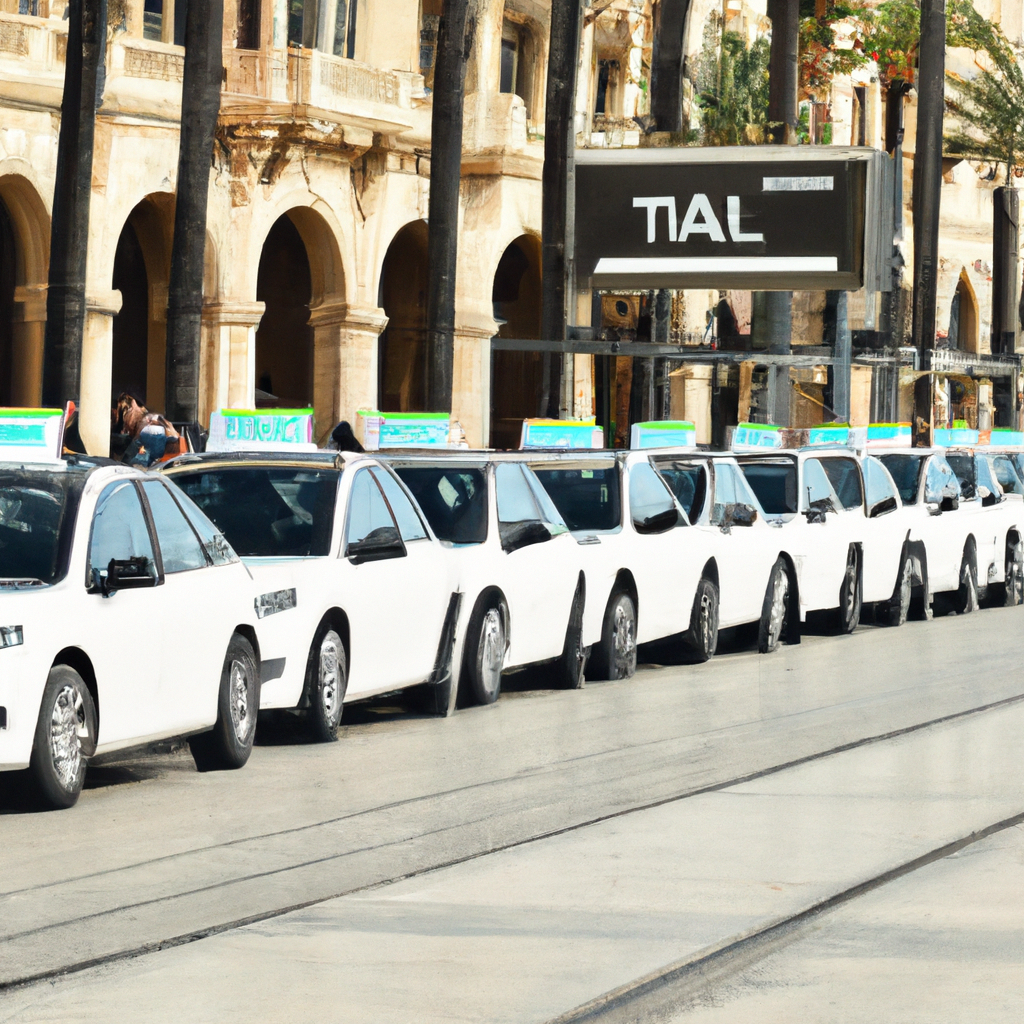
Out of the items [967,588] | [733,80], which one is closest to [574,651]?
[967,588]

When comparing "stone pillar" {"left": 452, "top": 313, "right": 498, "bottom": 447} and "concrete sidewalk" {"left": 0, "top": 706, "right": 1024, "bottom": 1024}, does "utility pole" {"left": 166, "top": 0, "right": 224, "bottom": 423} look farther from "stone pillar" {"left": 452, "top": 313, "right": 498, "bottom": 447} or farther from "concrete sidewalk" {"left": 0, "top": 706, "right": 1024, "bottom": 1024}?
"stone pillar" {"left": 452, "top": 313, "right": 498, "bottom": 447}

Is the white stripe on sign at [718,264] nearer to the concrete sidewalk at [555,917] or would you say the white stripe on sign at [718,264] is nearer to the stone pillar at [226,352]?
the stone pillar at [226,352]

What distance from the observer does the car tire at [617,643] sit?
15016mm

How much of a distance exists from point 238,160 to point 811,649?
16.4 meters

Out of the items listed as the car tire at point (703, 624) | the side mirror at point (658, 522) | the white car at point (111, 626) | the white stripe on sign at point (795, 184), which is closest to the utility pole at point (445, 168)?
the white stripe on sign at point (795, 184)

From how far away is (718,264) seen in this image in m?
24.9

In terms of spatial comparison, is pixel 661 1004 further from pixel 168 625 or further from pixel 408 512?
pixel 408 512

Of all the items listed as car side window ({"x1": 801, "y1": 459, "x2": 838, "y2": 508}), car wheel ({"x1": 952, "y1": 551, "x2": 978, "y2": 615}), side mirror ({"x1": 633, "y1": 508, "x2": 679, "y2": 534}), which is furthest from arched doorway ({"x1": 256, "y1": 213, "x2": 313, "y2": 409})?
side mirror ({"x1": 633, "y1": 508, "x2": 679, "y2": 534})

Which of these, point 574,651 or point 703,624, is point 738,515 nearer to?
point 703,624

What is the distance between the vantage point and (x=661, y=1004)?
604 cm

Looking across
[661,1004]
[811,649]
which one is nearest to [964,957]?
[661,1004]

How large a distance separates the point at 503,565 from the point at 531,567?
42 centimetres

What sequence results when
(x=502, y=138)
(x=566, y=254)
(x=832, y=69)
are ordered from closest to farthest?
(x=566, y=254) → (x=502, y=138) → (x=832, y=69)

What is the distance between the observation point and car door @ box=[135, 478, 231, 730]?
389 inches
